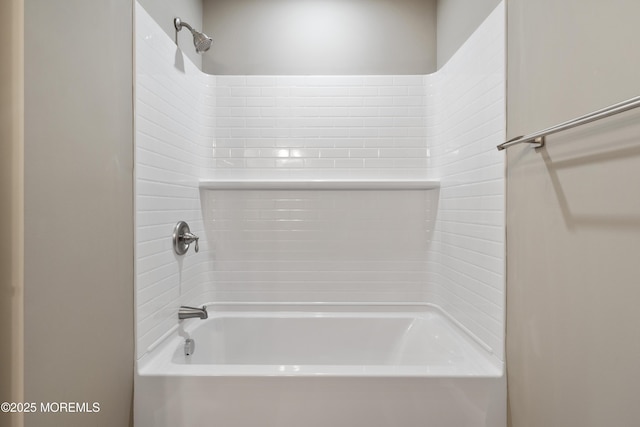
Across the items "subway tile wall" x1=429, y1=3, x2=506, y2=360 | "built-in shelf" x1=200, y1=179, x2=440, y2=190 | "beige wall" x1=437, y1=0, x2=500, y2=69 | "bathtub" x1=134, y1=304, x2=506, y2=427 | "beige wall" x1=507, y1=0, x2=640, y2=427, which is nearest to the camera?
"beige wall" x1=507, y1=0, x2=640, y2=427

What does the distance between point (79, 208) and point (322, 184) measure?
1.35 meters

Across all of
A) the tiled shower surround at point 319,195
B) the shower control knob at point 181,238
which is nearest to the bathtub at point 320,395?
the shower control knob at point 181,238

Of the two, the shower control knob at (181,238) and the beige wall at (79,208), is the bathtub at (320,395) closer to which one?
the beige wall at (79,208)

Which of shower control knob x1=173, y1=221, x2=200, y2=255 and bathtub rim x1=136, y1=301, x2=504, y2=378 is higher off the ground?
shower control knob x1=173, y1=221, x2=200, y2=255

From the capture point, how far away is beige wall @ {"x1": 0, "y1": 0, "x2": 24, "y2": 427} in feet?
3.04

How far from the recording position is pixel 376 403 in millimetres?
1413

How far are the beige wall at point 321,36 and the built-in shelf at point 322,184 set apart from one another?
2.26 feet

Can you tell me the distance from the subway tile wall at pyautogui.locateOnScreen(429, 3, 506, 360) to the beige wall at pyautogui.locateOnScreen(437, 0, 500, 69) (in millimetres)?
58

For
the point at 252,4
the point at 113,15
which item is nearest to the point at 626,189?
the point at 113,15

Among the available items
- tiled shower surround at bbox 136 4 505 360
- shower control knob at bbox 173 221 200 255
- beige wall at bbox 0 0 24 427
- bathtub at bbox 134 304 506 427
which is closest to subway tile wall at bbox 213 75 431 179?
tiled shower surround at bbox 136 4 505 360

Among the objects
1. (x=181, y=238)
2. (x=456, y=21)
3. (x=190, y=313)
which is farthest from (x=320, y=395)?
(x=456, y=21)

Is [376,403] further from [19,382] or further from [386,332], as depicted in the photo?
[19,382]

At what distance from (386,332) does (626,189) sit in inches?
61.8

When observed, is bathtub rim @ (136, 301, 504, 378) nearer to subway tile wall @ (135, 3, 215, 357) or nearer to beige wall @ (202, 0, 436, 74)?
subway tile wall @ (135, 3, 215, 357)
